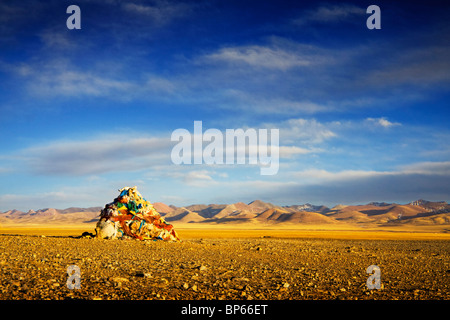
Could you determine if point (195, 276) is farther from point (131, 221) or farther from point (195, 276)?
point (131, 221)

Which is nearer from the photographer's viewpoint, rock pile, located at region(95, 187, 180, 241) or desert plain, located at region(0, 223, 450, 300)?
desert plain, located at region(0, 223, 450, 300)

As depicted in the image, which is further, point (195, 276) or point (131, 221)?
point (131, 221)

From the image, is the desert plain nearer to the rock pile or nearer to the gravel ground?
the gravel ground

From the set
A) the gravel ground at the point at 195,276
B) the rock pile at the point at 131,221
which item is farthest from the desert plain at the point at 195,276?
the rock pile at the point at 131,221

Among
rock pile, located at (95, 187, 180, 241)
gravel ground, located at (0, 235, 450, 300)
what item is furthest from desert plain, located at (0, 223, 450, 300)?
rock pile, located at (95, 187, 180, 241)

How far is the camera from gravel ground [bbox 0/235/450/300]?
9.55m

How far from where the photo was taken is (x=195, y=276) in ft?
38.9

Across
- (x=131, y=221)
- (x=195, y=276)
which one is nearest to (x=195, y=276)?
(x=195, y=276)

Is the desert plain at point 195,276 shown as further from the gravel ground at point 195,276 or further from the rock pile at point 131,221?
the rock pile at point 131,221

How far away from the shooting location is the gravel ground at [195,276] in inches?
376

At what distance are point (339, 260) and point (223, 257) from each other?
596 centimetres

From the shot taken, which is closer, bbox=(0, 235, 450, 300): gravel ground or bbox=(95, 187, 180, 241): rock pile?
bbox=(0, 235, 450, 300): gravel ground
